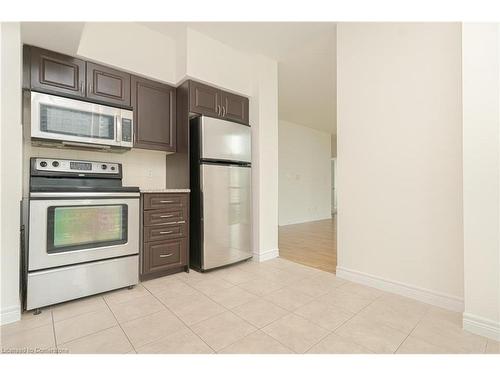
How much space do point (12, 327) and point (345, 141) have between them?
298 cm

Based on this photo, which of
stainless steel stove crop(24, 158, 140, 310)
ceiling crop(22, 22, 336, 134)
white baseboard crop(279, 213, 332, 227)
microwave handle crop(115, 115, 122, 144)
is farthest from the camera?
white baseboard crop(279, 213, 332, 227)

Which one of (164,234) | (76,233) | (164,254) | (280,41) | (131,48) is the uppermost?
(280,41)

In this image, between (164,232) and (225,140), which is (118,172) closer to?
(164,232)

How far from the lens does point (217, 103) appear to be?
2828 millimetres

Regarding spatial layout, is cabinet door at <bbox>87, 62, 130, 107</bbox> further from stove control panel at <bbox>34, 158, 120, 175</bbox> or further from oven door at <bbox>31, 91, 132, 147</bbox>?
stove control panel at <bbox>34, 158, 120, 175</bbox>

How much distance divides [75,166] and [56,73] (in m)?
0.80

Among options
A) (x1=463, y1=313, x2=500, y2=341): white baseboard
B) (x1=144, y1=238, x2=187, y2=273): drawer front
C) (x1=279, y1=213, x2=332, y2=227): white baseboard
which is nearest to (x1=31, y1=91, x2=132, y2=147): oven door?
(x1=144, y1=238, x2=187, y2=273): drawer front

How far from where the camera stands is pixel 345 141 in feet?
7.98

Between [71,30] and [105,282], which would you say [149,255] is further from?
[71,30]

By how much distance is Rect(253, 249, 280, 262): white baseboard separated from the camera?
3033 millimetres

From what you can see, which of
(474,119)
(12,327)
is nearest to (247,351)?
(12,327)

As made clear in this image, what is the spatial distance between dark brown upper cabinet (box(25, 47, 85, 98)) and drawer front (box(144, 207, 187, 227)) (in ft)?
4.10

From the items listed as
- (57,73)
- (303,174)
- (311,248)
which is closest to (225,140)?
(57,73)

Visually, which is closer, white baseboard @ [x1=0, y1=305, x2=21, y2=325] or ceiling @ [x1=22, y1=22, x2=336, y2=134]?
white baseboard @ [x1=0, y1=305, x2=21, y2=325]
